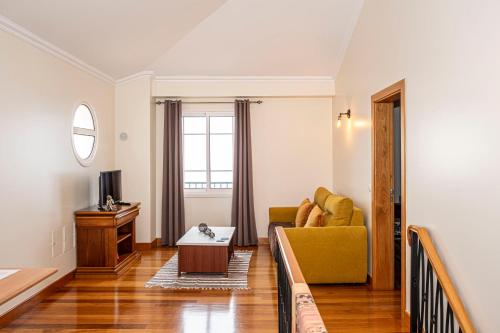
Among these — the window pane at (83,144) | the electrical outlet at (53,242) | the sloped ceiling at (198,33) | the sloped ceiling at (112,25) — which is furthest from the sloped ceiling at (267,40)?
the electrical outlet at (53,242)

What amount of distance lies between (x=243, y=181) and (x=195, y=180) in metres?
0.87

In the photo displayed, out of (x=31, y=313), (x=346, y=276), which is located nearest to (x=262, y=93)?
(x=346, y=276)

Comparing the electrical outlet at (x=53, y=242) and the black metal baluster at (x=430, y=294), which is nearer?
the black metal baluster at (x=430, y=294)

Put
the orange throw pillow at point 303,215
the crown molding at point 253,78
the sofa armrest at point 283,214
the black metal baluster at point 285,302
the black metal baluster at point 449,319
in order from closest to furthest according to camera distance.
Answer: the black metal baluster at point 285,302 → the black metal baluster at point 449,319 → the orange throw pillow at point 303,215 → the sofa armrest at point 283,214 → the crown molding at point 253,78

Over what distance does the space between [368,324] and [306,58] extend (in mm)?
3933

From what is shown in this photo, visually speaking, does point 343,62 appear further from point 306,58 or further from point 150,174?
point 150,174

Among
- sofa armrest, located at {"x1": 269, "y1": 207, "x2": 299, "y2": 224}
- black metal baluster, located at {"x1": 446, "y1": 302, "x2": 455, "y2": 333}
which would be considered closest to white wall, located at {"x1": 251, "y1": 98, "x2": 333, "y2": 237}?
→ sofa armrest, located at {"x1": 269, "y1": 207, "x2": 299, "y2": 224}

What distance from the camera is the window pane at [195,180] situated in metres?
6.83

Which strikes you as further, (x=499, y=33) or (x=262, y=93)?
(x=262, y=93)

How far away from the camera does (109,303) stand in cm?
402

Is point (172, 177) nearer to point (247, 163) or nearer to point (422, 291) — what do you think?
point (247, 163)

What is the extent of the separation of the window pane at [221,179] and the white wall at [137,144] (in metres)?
1.05

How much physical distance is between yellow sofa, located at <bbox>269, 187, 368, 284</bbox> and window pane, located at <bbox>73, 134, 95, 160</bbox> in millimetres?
2858

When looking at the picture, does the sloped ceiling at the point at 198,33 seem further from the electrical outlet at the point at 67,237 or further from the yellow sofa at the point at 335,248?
the yellow sofa at the point at 335,248
